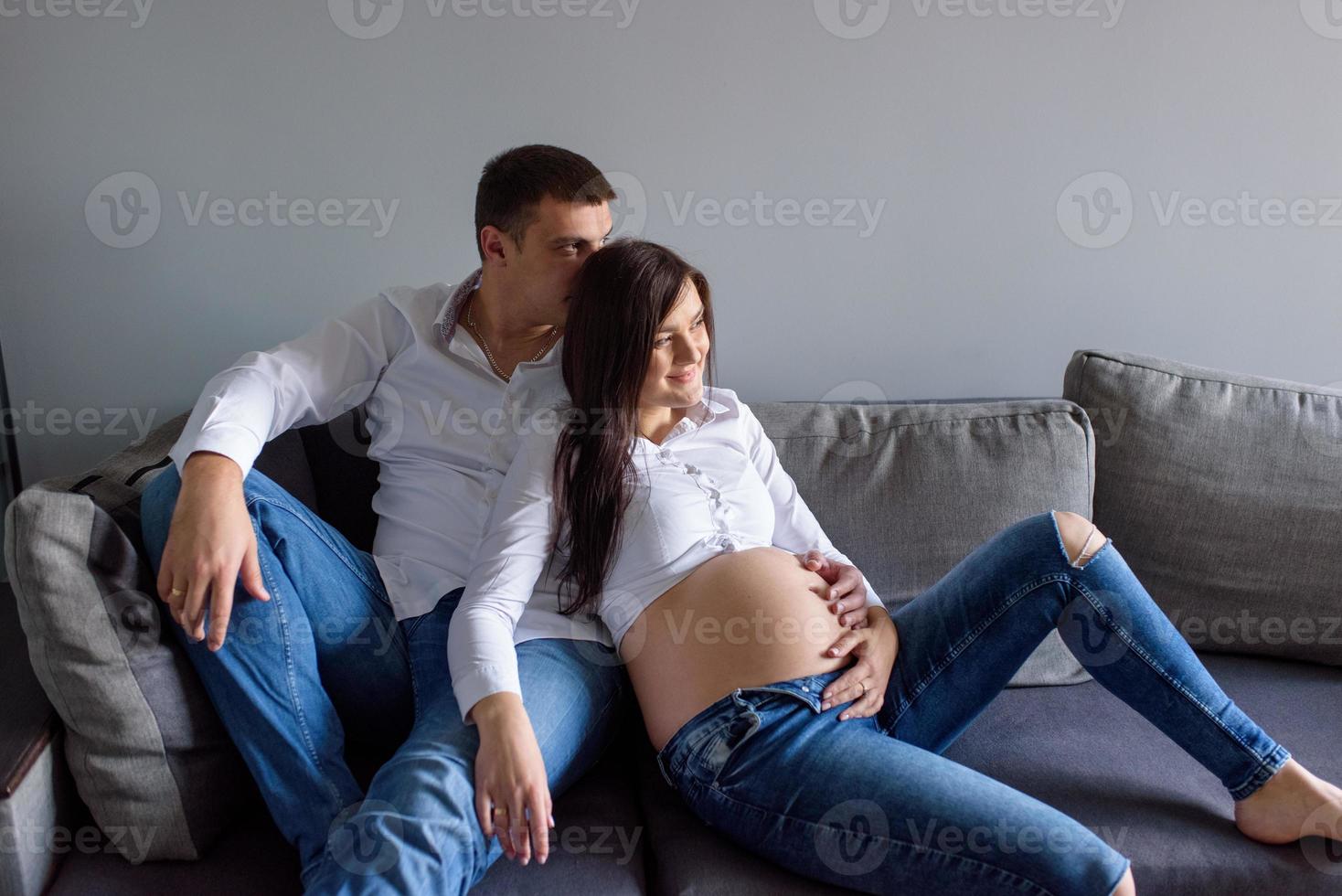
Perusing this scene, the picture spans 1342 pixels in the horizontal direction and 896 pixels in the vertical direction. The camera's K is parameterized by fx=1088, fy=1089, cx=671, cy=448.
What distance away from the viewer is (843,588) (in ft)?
4.82

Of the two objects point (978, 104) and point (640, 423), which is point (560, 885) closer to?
point (640, 423)

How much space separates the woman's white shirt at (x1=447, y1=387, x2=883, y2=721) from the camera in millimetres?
1309

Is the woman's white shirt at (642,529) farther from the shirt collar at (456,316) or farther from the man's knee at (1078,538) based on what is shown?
the man's knee at (1078,538)

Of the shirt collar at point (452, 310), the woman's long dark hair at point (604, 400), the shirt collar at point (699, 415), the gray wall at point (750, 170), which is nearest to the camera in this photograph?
the woman's long dark hair at point (604, 400)

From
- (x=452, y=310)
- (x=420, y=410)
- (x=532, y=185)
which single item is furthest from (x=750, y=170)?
(x=420, y=410)

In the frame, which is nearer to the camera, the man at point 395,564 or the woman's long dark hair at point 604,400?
the man at point 395,564

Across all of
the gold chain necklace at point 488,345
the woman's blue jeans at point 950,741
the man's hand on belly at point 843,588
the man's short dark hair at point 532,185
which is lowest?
the woman's blue jeans at point 950,741

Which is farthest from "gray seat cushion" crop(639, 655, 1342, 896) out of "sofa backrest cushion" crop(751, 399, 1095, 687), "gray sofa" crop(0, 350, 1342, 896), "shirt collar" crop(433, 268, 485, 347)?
"shirt collar" crop(433, 268, 485, 347)

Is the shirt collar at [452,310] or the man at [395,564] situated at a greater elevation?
the shirt collar at [452,310]

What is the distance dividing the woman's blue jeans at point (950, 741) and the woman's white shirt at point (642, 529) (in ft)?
0.54

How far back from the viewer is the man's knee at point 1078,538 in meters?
1.37

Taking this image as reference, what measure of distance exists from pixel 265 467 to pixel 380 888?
75cm

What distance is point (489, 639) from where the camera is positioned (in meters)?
1.30

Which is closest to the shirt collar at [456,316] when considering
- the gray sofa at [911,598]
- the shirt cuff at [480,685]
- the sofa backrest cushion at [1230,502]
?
the gray sofa at [911,598]
